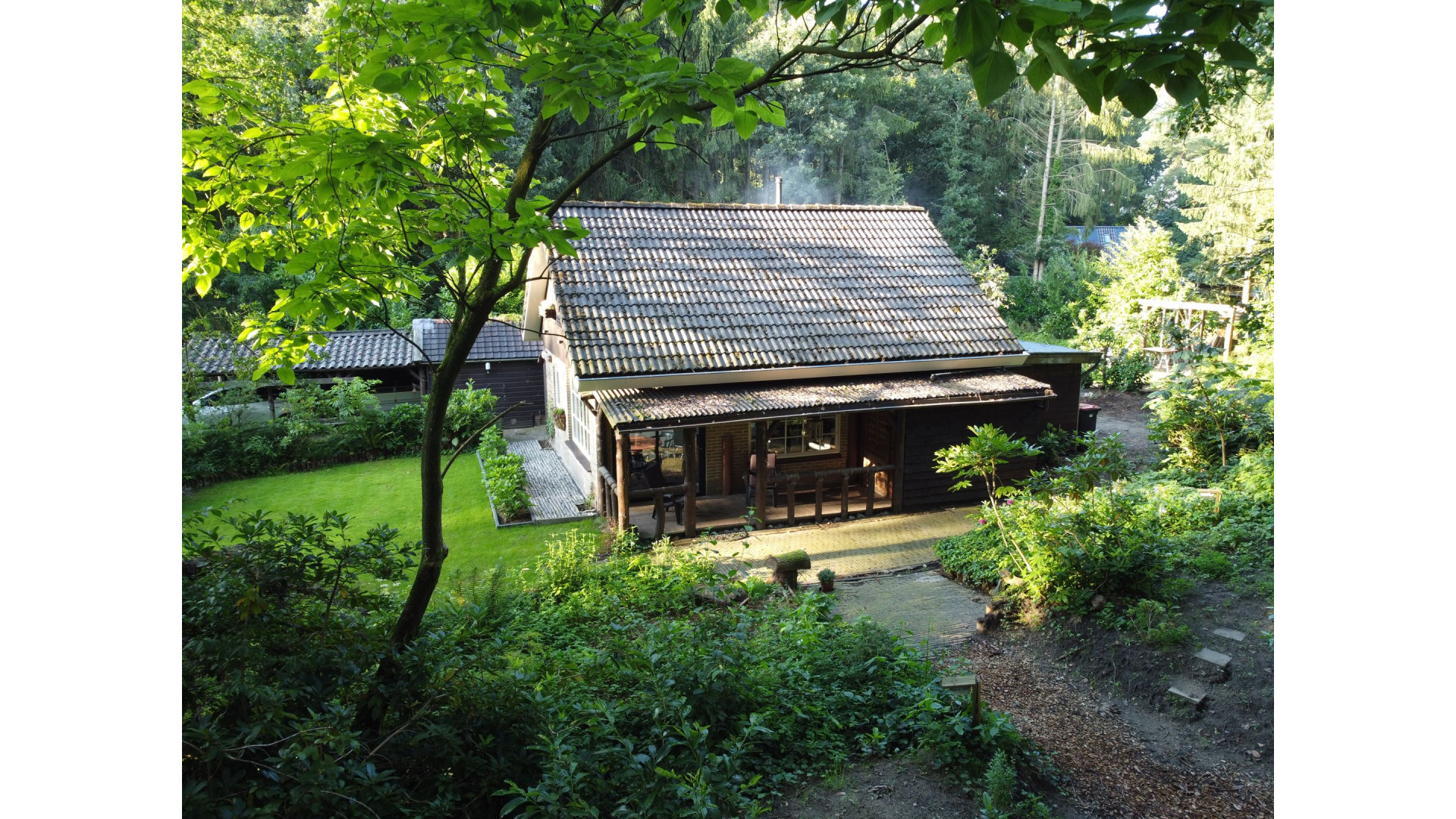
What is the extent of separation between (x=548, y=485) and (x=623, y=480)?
438 cm

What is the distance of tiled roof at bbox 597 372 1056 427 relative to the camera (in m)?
9.66

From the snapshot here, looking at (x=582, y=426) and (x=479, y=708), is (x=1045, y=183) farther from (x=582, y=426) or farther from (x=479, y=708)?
(x=479, y=708)

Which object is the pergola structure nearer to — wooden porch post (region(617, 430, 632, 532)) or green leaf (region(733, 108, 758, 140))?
wooden porch post (region(617, 430, 632, 532))

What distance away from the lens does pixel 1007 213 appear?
1403 inches

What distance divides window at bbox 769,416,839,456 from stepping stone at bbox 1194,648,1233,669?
6558 millimetres

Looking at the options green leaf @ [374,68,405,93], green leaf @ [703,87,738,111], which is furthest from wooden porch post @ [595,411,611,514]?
green leaf @ [703,87,738,111]

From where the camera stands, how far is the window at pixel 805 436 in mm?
11922

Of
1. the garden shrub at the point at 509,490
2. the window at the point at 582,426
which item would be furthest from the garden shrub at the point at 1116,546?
the garden shrub at the point at 509,490

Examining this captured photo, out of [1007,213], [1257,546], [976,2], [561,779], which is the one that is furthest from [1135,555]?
[1007,213]

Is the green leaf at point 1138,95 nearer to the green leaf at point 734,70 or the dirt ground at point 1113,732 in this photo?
the green leaf at point 734,70

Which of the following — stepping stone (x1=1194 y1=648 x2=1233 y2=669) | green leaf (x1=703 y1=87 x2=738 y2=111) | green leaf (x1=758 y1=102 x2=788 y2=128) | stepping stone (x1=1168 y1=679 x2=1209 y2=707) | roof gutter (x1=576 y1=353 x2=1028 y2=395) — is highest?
green leaf (x1=758 y1=102 x2=788 y2=128)

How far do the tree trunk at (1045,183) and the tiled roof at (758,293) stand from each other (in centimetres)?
2191

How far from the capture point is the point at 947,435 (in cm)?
1140

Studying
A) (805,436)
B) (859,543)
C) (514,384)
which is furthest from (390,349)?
(859,543)
